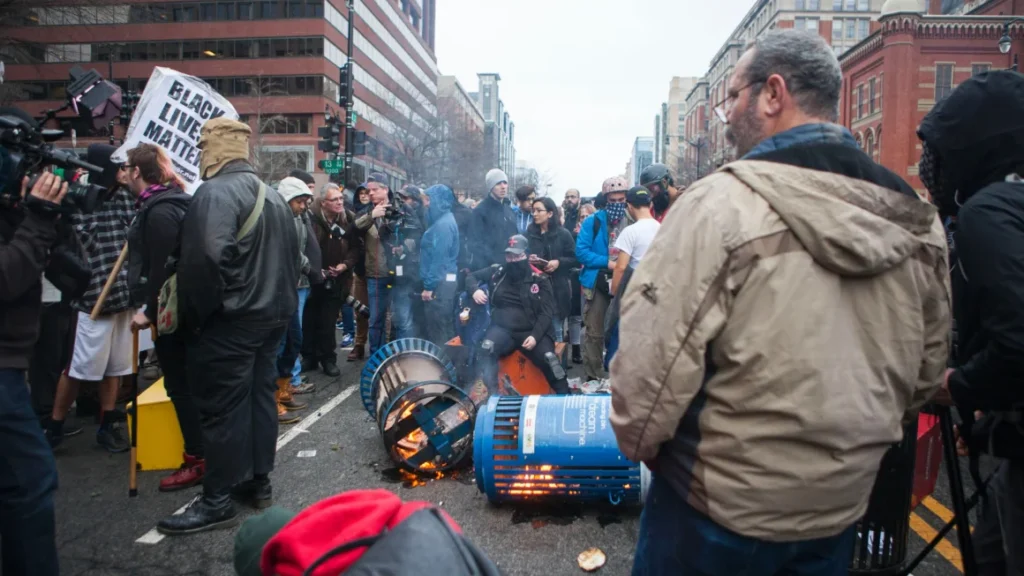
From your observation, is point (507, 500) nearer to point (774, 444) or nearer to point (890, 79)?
point (774, 444)

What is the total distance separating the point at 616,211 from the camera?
25.2ft

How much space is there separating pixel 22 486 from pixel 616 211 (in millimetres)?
6201

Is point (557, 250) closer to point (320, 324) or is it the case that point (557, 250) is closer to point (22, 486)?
point (320, 324)

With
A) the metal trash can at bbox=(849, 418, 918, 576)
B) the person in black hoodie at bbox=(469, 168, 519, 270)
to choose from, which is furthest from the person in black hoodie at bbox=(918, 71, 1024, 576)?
the person in black hoodie at bbox=(469, 168, 519, 270)

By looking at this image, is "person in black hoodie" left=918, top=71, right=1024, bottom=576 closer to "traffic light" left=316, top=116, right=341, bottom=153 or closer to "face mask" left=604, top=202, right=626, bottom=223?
"face mask" left=604, top=202, right=626, bottom=223

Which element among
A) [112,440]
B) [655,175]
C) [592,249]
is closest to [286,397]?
[112,440]

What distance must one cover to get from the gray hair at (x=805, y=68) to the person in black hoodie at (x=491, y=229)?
6915 mm

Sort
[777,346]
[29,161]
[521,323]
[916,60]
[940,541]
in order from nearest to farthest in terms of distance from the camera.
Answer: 1. [777,346]
2. [29,161]
3. [940,541]
4. [521,323]
5. [916,60]

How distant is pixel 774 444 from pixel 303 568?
41.4 inches

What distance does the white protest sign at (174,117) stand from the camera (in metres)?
5.21

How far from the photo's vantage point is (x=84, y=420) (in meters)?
5.98

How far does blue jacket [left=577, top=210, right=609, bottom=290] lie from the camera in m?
7.35

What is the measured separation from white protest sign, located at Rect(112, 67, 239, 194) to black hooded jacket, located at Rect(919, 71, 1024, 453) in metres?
4.74

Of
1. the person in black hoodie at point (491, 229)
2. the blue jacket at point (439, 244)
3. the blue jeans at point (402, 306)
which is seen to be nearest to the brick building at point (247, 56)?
the person in black hoodie at point (491, 229)
